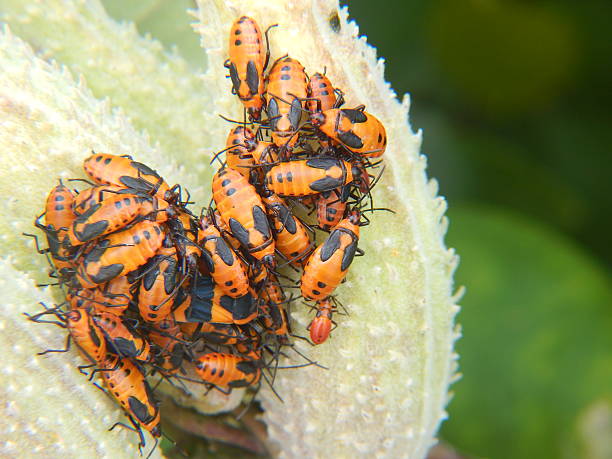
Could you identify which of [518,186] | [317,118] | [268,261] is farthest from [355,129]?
[518,186]

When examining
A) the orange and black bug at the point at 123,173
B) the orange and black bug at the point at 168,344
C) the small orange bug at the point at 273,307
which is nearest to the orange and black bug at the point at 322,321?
the small orange bug at the point at 273,307

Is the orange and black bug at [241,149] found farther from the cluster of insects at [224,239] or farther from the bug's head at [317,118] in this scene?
the bug's head at [317,118]

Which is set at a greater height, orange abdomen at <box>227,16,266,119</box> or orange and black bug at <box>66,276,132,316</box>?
orange abdomen at <box>227,16,266,119</box>

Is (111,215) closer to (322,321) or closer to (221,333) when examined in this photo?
(221,333)

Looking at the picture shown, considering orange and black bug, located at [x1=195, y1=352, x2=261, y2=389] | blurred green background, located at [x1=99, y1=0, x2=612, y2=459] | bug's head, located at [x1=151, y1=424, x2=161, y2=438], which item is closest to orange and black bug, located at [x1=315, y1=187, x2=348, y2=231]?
orange and black bug, located at [x1=195, y1=352, x2=261, y2=389]

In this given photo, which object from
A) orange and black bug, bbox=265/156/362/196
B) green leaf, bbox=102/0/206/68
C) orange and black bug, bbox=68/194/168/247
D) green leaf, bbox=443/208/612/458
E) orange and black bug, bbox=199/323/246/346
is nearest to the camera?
orange and black bug, bbox=68/194/168/247

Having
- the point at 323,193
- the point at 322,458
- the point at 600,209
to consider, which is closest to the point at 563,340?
→ the point at 600,209

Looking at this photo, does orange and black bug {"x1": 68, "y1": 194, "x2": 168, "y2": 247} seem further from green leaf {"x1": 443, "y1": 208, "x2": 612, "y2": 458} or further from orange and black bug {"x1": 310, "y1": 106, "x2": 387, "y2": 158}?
green leaf {"x1": 443, "y1": 208, "x2": 612, "y2": 458}
